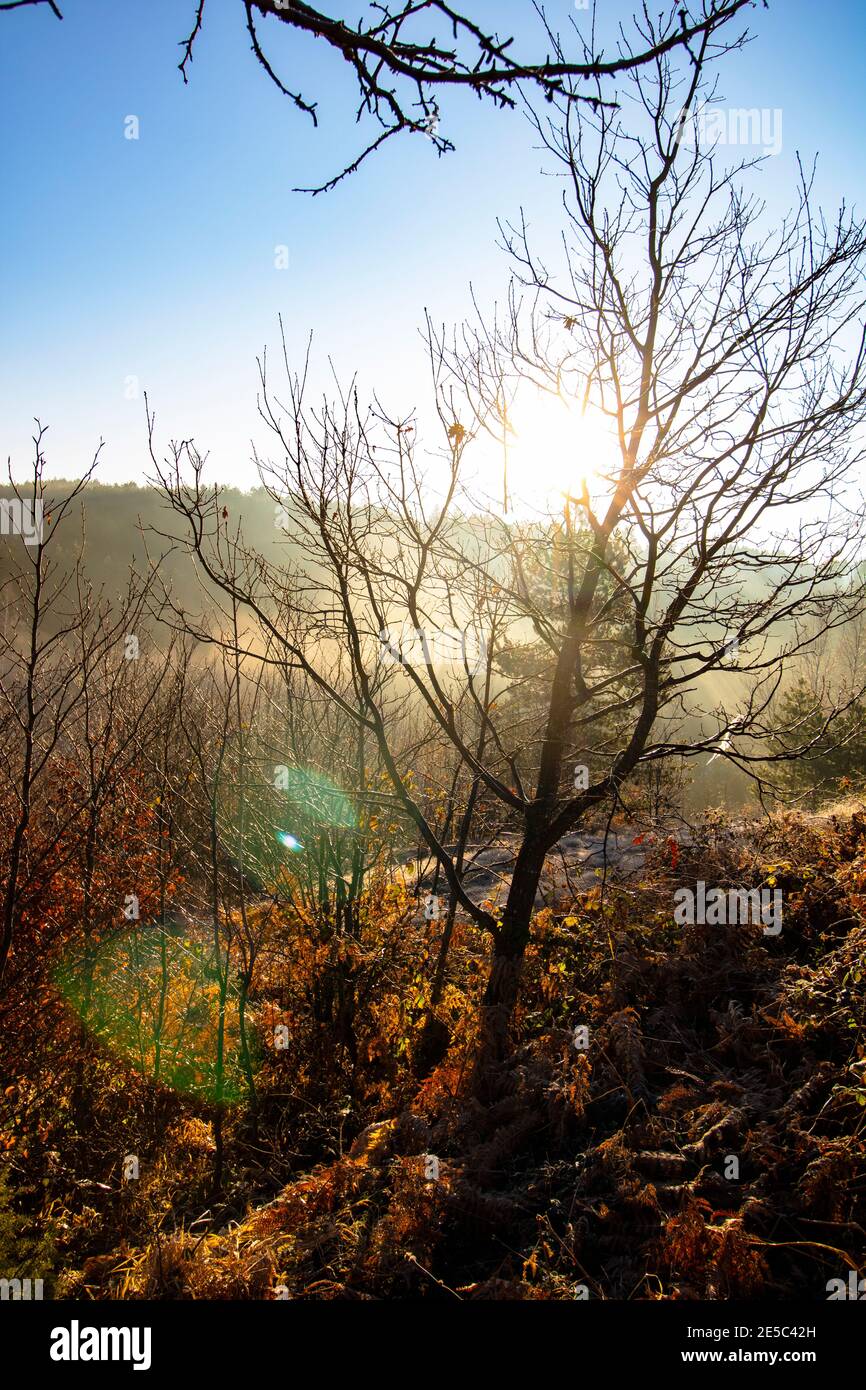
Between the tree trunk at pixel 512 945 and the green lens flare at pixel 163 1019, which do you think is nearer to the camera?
the tree trunk at pixel 512 945

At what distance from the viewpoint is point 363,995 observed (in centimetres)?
591

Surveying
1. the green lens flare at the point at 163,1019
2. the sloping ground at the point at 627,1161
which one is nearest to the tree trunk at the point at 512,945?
the sloping ground at the point at 627,1161

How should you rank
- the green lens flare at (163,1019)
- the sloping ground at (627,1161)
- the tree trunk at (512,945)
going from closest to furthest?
the sloping ground at (627,1161) < the tree trunk at (512,945) < the green lens flare at (163,1019)

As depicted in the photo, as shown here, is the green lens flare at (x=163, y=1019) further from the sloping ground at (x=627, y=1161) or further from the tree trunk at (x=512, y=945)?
the tree trunk at (x=512, y=945)

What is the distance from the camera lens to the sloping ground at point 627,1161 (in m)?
2.99

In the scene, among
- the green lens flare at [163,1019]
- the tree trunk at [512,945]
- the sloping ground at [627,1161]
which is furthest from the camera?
the green lens flare at [163,1019]

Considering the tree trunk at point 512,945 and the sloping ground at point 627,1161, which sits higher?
the tree trunk at point 512,945

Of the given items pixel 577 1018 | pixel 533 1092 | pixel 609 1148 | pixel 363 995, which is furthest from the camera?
pixel 363 995

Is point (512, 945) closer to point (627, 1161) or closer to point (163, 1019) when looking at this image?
point (627, 1161)

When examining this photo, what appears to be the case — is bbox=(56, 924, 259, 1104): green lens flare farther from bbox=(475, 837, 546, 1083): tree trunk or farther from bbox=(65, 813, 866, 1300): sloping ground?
bbox=(475, 837, 546, 1083): tree trunk
